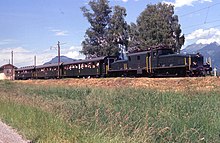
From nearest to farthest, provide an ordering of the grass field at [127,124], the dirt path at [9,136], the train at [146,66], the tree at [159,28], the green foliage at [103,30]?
1. the grass field at [127,124]
2. the dirt path at [9,136]
3. the train at [146,66]
4. the tree at [159,28]
5. the green foliage at [103,30]

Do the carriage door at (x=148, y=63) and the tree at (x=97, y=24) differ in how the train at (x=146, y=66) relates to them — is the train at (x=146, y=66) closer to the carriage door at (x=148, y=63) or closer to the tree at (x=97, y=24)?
the carriage door at (x=148, y=63)

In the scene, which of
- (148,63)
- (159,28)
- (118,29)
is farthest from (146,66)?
(118,29)

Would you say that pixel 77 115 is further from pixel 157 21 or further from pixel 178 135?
pixel 157 21

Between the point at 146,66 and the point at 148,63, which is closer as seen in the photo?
the point at 148,63

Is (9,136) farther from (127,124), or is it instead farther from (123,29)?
(123,29)

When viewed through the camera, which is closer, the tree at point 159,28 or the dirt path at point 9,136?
the dirt path at point 9,136

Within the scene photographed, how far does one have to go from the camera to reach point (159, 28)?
74.2 metres

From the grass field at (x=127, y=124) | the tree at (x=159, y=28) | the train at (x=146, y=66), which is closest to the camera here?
the grass field at (x=127, y=124)

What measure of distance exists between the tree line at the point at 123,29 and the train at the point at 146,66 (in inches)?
905

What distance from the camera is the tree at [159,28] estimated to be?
241 feet

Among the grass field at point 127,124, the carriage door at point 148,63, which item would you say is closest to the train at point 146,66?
the carriage door at point 148,63

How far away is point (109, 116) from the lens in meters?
12.5

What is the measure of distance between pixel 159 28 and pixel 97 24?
17.7 meters

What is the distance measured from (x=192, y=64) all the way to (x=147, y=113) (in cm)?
2176
